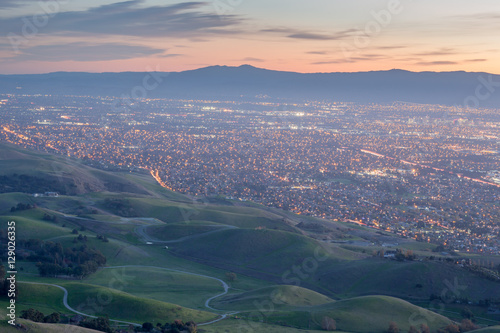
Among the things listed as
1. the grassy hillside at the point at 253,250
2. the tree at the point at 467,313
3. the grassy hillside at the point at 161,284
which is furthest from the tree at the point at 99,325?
the tree at the point at 467,313

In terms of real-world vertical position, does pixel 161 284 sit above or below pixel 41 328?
below

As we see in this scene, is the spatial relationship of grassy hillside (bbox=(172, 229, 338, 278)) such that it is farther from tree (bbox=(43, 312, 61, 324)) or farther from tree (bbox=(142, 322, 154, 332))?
tree (bbox=(43, 312, 61, 324))

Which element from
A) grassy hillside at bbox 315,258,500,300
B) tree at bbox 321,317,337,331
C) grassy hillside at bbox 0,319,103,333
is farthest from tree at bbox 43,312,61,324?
grassy hillside at bbox 315,258,500,300

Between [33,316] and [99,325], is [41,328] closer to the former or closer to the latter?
[33,316]

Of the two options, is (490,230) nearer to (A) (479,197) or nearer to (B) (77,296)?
(A) (479,197)

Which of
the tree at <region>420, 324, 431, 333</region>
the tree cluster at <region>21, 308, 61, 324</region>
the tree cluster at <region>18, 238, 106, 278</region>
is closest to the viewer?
the tree cluster at <region>21, 308, 61, 324</region>

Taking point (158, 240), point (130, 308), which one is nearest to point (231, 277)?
point (158, 240)
